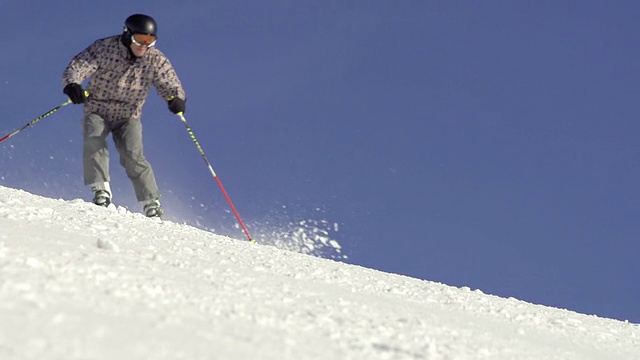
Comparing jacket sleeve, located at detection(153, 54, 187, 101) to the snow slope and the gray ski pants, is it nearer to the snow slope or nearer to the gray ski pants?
the gray ski pants

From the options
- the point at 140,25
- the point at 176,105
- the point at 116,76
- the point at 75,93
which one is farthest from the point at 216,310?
the point at 176,105

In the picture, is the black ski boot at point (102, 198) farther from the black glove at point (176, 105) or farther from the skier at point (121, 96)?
the black glove at point (176, 105)

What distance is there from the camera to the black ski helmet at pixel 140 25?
29.4 feet

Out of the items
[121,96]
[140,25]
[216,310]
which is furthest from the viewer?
[121,96]

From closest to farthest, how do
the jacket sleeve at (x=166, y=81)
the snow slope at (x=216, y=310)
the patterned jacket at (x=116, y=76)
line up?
the snow slope at (x=216, y=310), the patterned jacket at (x=116, y=76), the jacket sleeve at (x=166, y=81)

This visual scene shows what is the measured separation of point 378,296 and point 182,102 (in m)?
5.62

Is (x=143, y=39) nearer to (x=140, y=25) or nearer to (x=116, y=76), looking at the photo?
(x=140, y=25)

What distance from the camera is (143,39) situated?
9094 mm

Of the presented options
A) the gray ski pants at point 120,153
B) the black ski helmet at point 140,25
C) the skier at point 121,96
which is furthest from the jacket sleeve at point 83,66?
the black ski helmet at point 140,25

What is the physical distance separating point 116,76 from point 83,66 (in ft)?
1.35

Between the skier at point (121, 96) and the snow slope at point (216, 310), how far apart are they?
307 cm

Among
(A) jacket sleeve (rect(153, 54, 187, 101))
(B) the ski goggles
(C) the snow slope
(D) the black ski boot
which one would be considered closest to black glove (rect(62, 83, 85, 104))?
(B) the ski goggles

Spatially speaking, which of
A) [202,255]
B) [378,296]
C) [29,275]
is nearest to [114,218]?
[202,255]

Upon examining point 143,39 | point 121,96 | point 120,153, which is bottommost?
point 120,153
